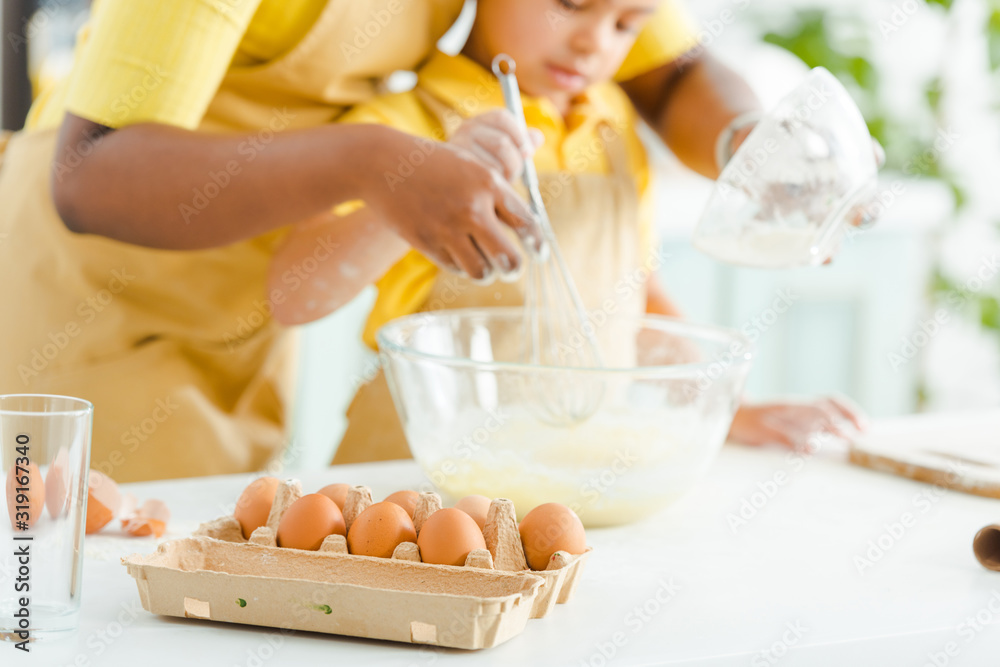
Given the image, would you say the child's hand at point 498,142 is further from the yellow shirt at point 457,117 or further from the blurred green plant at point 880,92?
the blurred green plant at point 880,92

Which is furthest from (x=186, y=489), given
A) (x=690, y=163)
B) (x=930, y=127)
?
(x=930, y=127)

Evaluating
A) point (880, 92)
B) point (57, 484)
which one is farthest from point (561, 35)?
point (880, 92)

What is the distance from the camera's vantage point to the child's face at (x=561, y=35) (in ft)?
2.92

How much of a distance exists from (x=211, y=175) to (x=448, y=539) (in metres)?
0.33

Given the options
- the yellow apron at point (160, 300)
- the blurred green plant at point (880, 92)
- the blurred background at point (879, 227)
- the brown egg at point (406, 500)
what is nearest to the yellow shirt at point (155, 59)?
the yellow apron at point (160, 300)

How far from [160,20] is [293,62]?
151 mm

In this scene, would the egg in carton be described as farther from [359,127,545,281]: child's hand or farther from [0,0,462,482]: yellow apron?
[0,0,462,482]: yellow apron

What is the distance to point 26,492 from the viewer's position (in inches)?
19.6

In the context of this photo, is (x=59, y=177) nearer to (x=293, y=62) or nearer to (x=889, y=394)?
(x=293, y=62)

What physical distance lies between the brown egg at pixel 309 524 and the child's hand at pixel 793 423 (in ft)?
1.77

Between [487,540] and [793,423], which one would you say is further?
[793,423]

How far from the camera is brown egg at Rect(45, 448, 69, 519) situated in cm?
50

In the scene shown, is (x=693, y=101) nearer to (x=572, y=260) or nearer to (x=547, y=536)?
(x=572, y=260)

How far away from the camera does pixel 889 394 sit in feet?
7.75
